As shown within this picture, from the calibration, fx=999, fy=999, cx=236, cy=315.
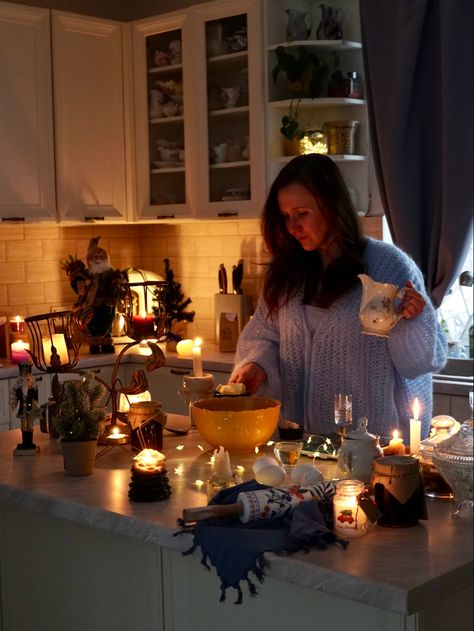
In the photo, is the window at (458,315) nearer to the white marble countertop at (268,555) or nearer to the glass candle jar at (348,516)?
the white marble countertop at (268,555)

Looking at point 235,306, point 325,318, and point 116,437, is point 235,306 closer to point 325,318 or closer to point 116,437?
point 325,318

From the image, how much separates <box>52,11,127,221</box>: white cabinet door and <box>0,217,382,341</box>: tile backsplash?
0.82 feet

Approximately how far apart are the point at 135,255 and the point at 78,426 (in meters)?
3.18

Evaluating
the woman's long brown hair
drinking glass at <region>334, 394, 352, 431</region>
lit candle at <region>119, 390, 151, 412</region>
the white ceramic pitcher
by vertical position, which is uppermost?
the woman's long brown hair

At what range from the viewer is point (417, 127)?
4203mm

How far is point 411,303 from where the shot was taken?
2.69m

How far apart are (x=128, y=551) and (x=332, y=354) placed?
3.59ft

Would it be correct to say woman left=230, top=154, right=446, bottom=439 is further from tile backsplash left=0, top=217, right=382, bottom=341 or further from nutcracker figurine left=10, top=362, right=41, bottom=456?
tile backsplash left=0, top=217, right=382, bottom=341

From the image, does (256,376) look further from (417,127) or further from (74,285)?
(74,285)

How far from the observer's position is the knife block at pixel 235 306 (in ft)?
15.8

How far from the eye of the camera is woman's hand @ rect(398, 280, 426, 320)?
8.81ft

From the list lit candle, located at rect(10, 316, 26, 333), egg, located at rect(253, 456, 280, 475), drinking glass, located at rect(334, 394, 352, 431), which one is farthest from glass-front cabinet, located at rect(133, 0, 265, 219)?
egg, located at rect(253, 456, 280, 475)

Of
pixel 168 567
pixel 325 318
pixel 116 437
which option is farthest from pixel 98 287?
pixel 168 567

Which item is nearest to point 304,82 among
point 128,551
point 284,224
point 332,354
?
point 284,224
